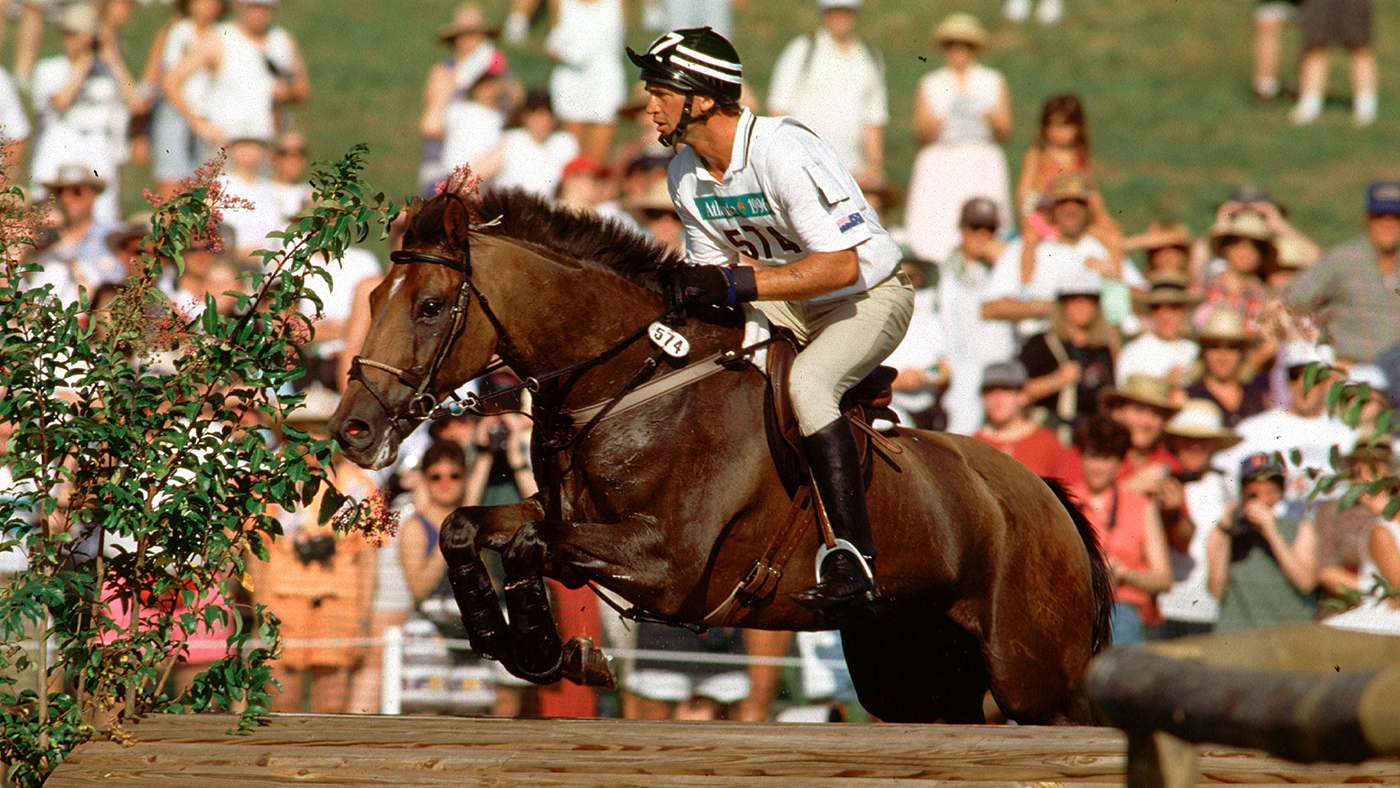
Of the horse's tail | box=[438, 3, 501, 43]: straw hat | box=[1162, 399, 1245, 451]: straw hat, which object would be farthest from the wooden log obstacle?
box=[438, 3, 501, 43]: straw hat

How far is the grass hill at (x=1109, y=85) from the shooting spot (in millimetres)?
16516

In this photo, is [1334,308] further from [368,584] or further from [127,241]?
[127,241]

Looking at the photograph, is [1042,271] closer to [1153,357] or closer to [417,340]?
[1153,357]

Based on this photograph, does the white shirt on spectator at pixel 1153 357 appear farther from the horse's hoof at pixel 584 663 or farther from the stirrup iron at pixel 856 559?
the horse's hoof at pixel 584 663

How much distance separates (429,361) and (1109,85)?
17198 mm

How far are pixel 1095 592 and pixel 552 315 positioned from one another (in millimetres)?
2412

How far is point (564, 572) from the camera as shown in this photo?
4.76 m

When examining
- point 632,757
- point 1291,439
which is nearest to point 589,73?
point 1291,439

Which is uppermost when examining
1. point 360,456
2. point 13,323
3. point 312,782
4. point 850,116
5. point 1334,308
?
point 850,116

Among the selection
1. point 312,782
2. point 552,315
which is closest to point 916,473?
point 552,315

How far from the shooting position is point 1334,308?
368 inches

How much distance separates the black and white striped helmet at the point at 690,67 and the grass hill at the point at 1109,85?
10.2m

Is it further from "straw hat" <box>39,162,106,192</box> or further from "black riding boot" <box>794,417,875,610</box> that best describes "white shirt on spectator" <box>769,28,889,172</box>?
"black riding boot" <box>794,417,875,610</box>

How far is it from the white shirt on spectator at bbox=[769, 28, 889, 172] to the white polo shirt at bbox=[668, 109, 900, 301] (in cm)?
579
